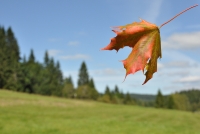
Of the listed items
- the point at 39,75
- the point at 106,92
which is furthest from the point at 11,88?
the point at 106,92

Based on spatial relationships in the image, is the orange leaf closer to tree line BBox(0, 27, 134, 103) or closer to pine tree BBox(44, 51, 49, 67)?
tree line BBox(0, 27, 134, 103)

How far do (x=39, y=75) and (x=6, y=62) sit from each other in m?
9.37

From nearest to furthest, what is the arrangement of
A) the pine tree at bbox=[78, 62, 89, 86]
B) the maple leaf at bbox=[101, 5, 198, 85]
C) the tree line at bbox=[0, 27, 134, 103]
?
the maple leaf at bbox=[101, 5, 198, 85]
the tree line at bbox=[0, 27, 134, 103]
the pine tree at bbox=[78, 62, 89, 86]

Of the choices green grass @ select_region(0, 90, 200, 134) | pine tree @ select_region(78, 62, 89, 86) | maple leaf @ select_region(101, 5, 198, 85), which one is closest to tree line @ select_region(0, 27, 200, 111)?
pine tree @ select_region(78, 62, 89, 86)

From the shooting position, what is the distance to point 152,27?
1.27ft

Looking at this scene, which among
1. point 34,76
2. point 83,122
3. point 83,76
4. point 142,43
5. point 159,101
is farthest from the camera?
point 83,76

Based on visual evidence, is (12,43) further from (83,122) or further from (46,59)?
(83,122)

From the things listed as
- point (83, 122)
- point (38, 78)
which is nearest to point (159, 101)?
point (38, 78)

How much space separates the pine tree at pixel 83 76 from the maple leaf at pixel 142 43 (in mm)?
47808

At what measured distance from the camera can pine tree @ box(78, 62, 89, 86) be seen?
48.2 m

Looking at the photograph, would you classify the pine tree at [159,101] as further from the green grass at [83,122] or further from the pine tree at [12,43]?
the green grass at [83,122]

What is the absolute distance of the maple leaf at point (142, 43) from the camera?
377 mm

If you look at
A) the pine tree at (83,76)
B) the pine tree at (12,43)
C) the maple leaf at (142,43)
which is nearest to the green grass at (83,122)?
the maple leaf at (142,43)

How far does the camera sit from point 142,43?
1.27 feet
